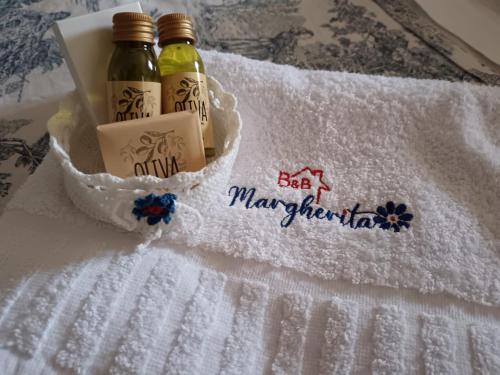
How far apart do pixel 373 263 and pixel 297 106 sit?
219mm

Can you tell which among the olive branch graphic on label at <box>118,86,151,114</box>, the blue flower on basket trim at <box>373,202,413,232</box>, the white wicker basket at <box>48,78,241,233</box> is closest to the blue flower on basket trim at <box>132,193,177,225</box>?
the white wicker basket at <box>48,78,241,233</box>

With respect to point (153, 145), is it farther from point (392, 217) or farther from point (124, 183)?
point (392, 217)

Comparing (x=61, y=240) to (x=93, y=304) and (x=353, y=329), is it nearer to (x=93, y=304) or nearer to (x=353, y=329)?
(x=93, y=304)

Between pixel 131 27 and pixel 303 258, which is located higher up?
pixel 131 27

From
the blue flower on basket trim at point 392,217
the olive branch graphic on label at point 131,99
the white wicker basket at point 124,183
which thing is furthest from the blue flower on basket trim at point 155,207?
the blue flower on basket trim at point 392,217

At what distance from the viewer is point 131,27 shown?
0.45 metres

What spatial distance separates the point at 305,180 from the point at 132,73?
23 centimetres

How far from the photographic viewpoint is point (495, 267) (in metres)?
0.40

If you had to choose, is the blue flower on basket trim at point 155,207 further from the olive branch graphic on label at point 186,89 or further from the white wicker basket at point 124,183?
the olive branch graphic on label at point 186,89

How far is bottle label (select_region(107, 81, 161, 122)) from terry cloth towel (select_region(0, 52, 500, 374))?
4.7 inches

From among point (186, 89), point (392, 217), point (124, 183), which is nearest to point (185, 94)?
point (186, 89)

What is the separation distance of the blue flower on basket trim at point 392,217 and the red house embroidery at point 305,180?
0.06 meters

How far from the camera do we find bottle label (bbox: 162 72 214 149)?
0.46 m

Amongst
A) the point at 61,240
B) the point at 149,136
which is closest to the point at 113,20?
the point at 149,136
